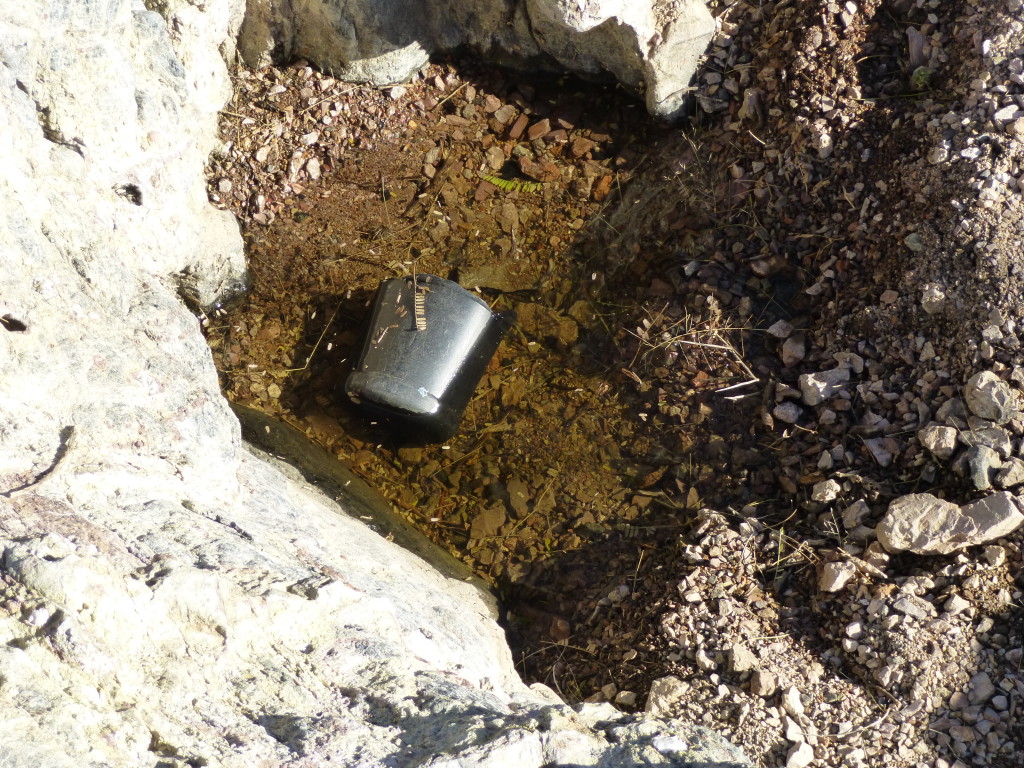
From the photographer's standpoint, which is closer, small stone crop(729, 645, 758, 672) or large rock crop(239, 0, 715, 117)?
small stone crop(729, 645, 758, 672)

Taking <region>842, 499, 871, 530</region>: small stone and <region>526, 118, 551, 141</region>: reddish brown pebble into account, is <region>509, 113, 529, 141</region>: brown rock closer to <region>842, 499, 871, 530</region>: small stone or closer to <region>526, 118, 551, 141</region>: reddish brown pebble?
<region>526, 118, 551, 141</region>: reddish brown pebble

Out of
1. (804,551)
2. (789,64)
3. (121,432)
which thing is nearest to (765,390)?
(804,551)

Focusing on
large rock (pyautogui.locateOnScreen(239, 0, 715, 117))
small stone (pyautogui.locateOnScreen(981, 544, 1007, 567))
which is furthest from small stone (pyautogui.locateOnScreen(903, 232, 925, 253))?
large rock (pyautogui.locateOnScreen(239, 0, 715, 117))

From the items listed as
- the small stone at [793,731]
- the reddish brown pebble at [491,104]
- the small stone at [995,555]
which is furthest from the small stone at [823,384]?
the reddish brown pebble at [491,104]

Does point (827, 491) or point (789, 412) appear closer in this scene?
point (827, 491)

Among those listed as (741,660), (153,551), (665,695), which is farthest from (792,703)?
(153,551)

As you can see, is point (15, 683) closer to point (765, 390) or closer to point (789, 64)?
point (765, 390)

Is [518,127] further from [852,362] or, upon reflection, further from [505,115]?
[852,362]

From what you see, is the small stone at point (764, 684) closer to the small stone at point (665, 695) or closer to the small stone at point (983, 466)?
the small stone at point (665, 695)
